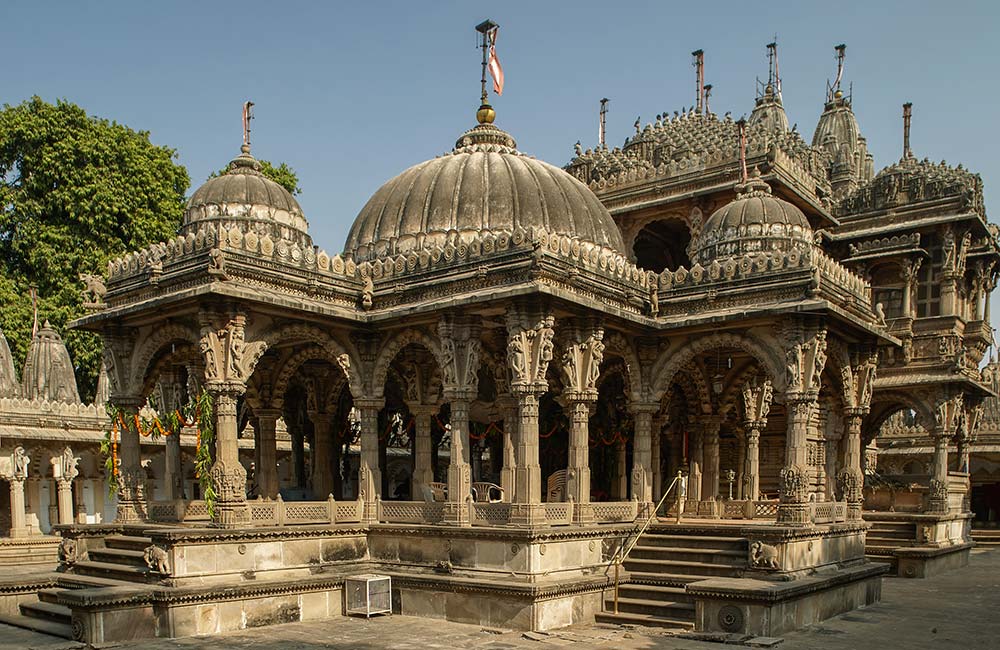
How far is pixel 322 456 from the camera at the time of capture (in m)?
21.6

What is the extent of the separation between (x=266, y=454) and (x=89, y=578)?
5.18m

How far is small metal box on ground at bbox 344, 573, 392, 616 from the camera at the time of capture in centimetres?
1644

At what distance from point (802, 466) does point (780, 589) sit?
9.74 ft

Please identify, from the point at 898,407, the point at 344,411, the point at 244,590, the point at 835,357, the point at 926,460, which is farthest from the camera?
the point at 926,460

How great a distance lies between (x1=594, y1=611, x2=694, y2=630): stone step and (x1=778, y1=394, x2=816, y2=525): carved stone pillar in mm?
2753

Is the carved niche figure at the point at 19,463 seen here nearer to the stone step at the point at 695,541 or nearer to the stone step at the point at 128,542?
the stone step at the point at 128,542

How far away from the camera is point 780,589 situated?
14.3 m

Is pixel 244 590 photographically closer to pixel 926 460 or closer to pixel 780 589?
pixel 780 589

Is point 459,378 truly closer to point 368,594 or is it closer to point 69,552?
point 368,594

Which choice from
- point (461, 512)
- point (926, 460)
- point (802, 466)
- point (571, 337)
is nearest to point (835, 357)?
point (802, 466)

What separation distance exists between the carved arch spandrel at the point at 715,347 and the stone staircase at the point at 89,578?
10.1 meters

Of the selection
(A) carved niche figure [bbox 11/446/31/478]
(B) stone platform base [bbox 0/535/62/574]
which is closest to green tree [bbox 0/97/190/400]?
(A) carved niche figure [bbox 11/446/31/478]

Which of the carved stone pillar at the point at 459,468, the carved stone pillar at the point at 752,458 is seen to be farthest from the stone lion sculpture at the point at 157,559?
the carved stone pillar at the point at 752,458

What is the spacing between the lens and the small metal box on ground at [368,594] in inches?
647
